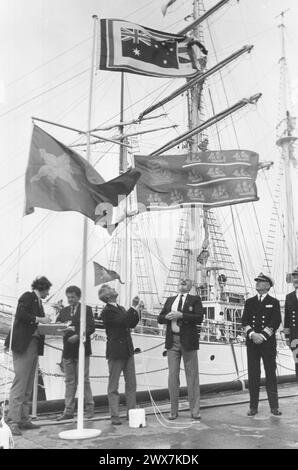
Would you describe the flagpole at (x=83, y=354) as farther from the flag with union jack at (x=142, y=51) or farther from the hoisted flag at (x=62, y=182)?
the flag with union jack at (x=142, y=51)

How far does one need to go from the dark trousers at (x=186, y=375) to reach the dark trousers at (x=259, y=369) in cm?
86

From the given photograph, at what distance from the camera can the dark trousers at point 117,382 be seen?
20.8ft

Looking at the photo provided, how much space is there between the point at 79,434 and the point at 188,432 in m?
1.25

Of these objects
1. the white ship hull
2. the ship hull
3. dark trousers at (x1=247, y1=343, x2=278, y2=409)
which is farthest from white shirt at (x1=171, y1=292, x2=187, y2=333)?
the white ship hull

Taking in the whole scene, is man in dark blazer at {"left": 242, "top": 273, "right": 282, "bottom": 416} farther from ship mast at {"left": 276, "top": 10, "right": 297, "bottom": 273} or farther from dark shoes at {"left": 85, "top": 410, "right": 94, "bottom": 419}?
ship mast at {"left": 276, "top": 10, "right": 297, "bottom": 273}

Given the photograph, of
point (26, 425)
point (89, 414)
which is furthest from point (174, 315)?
point (26, 425)

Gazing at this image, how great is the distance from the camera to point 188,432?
214 inches

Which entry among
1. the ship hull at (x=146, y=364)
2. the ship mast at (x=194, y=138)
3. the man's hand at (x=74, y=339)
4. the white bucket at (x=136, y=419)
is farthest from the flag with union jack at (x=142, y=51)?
the ship mast at (x=194, y=138)

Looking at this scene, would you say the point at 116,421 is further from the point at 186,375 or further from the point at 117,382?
the point at 186,375

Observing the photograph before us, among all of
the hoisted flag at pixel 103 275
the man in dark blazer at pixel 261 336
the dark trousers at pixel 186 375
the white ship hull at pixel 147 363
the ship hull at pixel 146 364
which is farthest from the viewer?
the white ship hull at pixel 147 363

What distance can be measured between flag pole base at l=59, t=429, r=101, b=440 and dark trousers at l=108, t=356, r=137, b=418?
2.92 feet

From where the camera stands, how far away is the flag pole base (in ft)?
16.9

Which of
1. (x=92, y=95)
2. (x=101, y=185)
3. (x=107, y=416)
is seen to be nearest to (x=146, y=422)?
(x=107, y=416)
